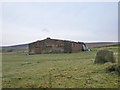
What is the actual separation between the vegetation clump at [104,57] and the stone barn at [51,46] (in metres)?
23.0

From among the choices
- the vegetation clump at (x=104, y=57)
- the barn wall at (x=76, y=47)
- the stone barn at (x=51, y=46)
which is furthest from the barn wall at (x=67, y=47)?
the vegetation clump at (x=104, y=57)

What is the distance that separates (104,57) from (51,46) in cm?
2468

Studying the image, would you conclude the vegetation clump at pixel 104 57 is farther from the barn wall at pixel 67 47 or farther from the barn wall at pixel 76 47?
the barn wall at pixel 76 47

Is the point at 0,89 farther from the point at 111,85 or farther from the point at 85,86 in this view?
the point at 111,85

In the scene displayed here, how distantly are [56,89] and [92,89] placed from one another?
1225mm

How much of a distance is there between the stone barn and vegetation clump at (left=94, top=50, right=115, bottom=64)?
2297cm

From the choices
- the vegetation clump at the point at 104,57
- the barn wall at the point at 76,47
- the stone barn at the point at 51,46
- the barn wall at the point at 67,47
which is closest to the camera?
the vegetation clump at the point at 104,57

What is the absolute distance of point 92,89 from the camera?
4.77 meters

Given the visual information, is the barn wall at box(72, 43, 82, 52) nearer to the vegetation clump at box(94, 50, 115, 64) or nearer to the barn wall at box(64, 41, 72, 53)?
the barn wall at box(64, 41, 72, 53)

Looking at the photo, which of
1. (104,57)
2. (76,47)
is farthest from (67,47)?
(104,57)

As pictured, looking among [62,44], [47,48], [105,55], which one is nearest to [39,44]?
[47,48]

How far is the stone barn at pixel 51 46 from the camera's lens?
33.4 metres

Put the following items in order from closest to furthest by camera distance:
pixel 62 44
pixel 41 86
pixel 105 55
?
pixel 41 86
pixel 105 55
pixel 62 44

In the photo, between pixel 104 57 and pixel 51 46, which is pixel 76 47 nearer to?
pixel 51 46
